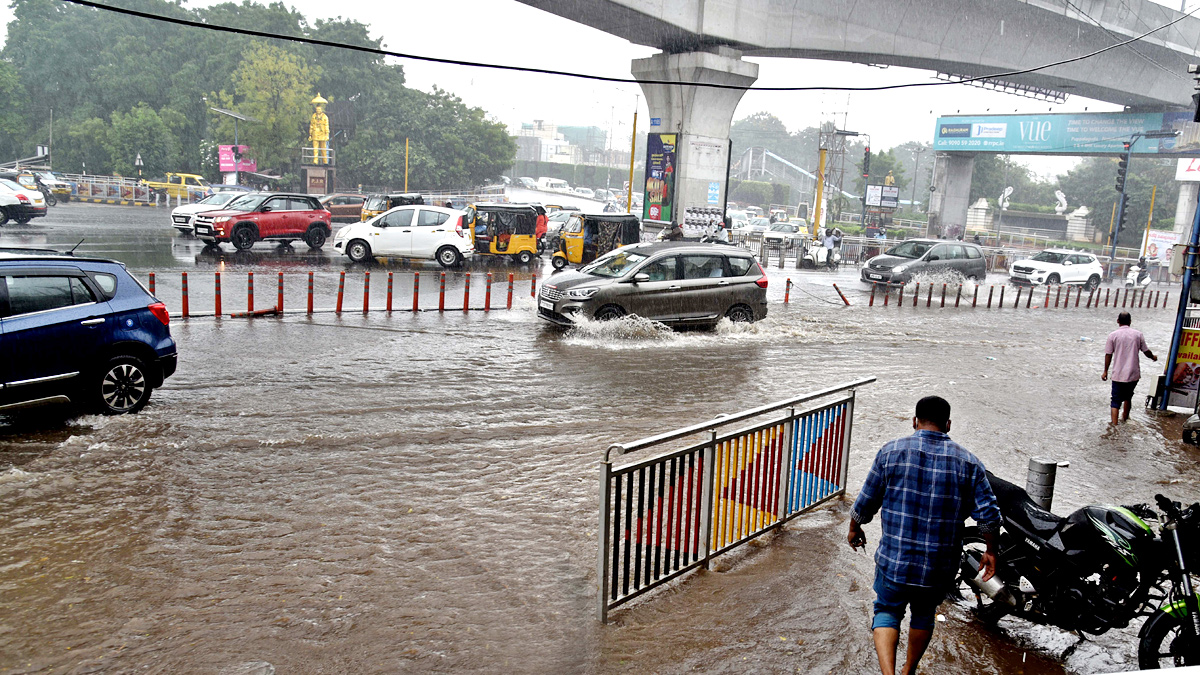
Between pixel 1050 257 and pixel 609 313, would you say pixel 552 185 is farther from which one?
pixel 609 313

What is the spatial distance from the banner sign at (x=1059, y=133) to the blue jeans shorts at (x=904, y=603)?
176 feet

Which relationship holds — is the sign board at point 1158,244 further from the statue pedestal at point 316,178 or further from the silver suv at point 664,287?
the statue pedestal at point 316,178

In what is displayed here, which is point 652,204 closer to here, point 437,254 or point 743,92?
point 743,92

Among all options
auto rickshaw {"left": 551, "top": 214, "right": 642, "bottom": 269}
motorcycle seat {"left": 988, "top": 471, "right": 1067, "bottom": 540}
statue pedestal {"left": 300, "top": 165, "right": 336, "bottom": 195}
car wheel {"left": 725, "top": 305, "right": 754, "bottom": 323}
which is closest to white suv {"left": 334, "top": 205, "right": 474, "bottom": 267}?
auto rickshaw {"left": 551, "top": 214, "right": 642, "bottom": 269}

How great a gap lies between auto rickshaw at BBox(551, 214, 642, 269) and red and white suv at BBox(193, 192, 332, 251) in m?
7.45

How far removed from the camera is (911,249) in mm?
27219

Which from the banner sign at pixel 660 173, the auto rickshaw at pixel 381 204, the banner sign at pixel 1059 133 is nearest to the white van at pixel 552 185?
the banner sign at pixel 1059 133

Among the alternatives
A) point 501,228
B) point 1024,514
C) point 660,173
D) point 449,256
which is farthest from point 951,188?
point 1024,514

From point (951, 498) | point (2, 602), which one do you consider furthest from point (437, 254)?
point (951, 498)

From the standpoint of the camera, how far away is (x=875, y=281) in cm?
2591

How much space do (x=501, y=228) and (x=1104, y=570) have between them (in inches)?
884

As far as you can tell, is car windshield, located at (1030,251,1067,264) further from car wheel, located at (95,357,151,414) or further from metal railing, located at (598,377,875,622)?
car wheel, located at (95,357,151,414)

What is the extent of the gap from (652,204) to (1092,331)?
15.9 m

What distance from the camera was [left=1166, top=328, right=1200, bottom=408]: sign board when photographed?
10852 millimetres
